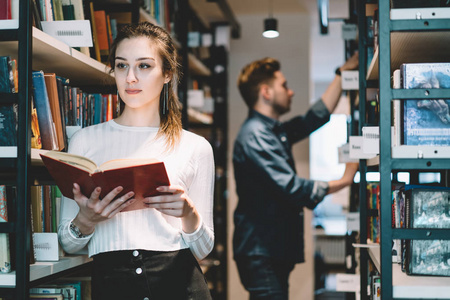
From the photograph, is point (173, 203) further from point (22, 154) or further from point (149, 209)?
point (22, 154)

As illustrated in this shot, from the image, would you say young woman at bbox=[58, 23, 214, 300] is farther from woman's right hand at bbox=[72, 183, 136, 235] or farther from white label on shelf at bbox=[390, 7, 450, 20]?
white label on shelf at bbox=[390, 7, 450, 20]

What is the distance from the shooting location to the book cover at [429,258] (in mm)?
1431

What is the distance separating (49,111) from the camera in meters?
1.59

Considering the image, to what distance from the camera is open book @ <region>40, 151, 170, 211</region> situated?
1.25 metres

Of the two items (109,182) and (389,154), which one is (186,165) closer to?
(109,182)

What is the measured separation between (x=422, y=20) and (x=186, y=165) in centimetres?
77

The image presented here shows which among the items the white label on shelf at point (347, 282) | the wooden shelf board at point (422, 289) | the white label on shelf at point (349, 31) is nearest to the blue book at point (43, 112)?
the wooden shelf board at point (422, 289)

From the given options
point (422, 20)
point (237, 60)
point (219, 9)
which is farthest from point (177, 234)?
point (237, 60)

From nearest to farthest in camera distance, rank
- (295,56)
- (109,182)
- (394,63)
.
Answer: (109,182)
(394,63)
(295,56)

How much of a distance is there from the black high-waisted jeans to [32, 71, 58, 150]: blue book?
40 centimetres

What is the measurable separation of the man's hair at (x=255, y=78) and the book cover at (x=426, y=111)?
1609 millimetres

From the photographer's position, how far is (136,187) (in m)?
1.32

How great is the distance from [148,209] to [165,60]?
1.54 feet

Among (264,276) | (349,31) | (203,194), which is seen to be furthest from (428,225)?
(349,31)
